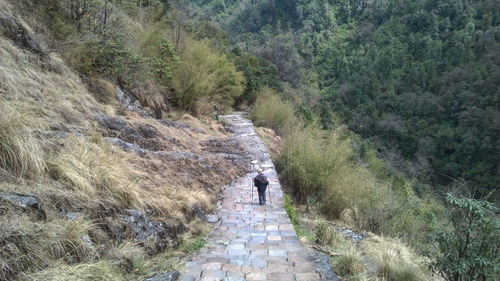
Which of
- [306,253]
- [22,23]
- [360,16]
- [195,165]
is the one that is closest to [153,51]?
[22,23]

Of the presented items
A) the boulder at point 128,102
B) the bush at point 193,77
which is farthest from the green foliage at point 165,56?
→ the boulder at point 128,102

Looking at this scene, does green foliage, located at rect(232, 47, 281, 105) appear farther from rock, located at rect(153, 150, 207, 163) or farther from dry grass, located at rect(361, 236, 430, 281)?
dry grass, located at rect(361, 236, 430, 281)

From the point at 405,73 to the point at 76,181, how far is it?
159ft

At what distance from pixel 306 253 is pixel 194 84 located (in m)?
10.0

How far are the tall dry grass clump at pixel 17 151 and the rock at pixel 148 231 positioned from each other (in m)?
1.03

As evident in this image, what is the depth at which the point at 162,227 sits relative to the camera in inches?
171

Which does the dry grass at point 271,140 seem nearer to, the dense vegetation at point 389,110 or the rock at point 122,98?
the dense vegetation at point 389,110

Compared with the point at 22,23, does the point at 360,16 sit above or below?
above

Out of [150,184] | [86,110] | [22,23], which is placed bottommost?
[150,184]

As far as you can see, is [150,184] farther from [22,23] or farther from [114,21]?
[114,21]

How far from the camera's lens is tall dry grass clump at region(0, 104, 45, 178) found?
3.46 metres

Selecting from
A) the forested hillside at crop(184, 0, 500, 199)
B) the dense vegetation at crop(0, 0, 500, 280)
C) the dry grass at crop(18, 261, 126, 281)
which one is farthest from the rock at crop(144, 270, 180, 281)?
the forested hillside at crop(184, 0, 500, 199)

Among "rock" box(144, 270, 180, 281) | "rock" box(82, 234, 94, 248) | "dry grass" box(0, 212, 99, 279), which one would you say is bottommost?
"rock" box(144, 270, 180, 281)

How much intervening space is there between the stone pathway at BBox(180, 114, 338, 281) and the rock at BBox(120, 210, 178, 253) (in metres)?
0.42
